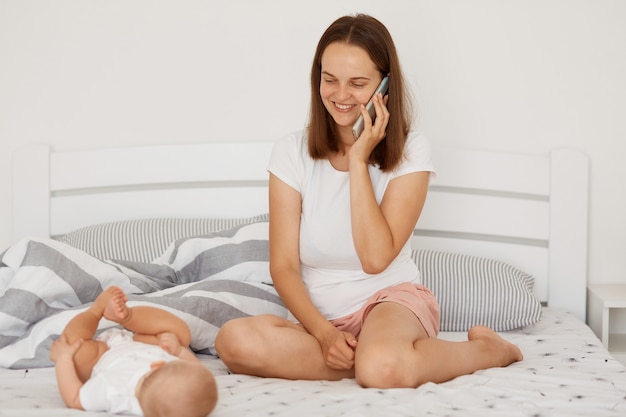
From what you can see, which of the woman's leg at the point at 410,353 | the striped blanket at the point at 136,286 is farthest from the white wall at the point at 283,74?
the woman's leg at the point at 410,353

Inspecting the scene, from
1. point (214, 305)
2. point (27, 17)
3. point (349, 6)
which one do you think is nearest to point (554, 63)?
point (349, 6)

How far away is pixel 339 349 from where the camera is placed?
1656 millimetres

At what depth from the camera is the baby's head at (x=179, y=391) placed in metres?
1.28

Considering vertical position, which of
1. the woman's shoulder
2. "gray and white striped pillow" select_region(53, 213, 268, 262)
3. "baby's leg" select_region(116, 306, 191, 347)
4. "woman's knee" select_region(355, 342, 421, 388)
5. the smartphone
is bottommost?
"woman's knee" select_region(355, 342, 421, 388)

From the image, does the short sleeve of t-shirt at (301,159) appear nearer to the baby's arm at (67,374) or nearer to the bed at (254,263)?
the bed at (254,263)

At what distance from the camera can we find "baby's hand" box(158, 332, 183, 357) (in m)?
1.54

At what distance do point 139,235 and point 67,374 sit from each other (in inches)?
40.9

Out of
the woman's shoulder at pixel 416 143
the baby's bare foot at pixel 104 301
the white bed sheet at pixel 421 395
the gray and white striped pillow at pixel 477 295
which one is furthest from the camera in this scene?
the gray and white striped pillow at pixel 477 295

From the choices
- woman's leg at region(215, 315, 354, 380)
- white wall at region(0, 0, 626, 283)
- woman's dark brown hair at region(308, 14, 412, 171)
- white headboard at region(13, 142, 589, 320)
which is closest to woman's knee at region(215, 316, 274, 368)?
woman's leg at region(215, 315, 354, 380)

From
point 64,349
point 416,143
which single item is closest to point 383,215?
point 416,143

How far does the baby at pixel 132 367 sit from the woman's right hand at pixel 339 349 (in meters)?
0.28

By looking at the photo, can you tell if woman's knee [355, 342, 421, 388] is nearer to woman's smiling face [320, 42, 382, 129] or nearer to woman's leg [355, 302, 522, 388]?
woman's leg [355, 302, 522, 388]

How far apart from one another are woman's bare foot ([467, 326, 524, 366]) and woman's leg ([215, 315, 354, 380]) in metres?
0.33

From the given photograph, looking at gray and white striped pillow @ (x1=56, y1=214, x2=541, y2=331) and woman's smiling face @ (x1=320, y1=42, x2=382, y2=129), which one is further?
gray and white striped pillow @ (x1=56, y1=214, x2=541, y2=331)
